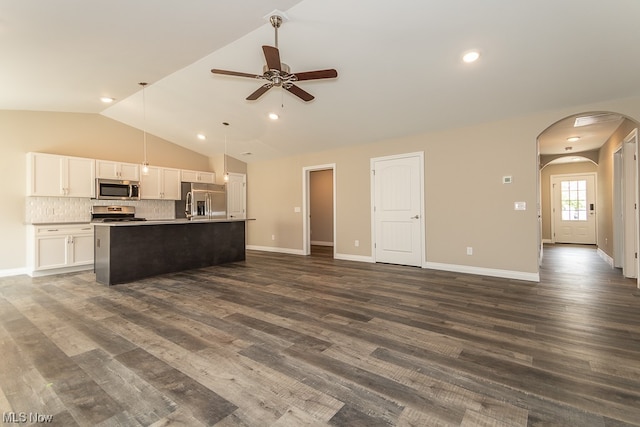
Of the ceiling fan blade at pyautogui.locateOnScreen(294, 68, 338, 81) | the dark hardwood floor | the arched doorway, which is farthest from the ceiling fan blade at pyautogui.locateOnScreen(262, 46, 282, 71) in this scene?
the arched doorway

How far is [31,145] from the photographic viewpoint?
17.7 ft

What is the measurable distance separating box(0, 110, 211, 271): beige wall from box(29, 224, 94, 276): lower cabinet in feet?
1.43

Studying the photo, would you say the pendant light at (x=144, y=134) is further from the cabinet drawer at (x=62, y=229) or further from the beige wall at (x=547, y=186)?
the beige wall at (x=547, y=186)

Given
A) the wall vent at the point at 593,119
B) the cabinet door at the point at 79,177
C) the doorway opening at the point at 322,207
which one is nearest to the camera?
the wall vent at the point at 593,119

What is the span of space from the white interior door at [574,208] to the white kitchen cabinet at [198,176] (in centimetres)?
1051

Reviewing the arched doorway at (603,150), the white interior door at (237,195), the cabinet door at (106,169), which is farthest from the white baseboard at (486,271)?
the cabinet door at (106,169)

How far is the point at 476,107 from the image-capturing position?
14.4 ft

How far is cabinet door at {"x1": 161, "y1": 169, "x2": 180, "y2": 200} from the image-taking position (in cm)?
703

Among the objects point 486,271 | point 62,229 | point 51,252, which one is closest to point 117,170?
point 62,229

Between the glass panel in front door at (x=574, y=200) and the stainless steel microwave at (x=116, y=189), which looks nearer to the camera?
the stainless steel microwave at (x=116, y=189)

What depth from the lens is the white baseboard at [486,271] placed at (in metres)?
4.49

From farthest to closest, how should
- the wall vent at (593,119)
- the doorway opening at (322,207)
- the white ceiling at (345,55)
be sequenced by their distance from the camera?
the doorway opening at (322,207), the wall vent at (593,119), the white ceiling at (345,55)

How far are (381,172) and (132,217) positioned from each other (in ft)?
18.3

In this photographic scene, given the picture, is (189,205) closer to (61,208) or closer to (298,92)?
(61,208)
